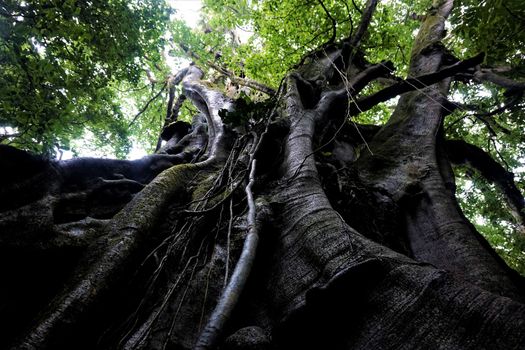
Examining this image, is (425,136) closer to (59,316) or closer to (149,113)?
(59,316)

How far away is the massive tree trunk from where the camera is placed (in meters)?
1.25

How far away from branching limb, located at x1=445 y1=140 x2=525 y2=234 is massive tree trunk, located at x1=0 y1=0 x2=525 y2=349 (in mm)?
1170

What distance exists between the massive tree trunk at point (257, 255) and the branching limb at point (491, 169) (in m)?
1.17

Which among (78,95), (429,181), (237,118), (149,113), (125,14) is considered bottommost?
(429,181)

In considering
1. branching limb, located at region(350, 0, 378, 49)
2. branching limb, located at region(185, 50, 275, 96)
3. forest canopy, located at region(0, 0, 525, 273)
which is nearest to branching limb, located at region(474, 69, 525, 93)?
forest canopy, located at region(0, 0, 525, 273)

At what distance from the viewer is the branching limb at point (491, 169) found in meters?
4.42

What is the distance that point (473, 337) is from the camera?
3.37ft

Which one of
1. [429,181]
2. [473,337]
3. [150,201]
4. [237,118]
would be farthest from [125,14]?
[473,337]

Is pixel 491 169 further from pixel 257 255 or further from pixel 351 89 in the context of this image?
pixel 257 255

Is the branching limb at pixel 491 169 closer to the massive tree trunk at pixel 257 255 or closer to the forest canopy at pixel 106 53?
the forest canopy at pixel 106 53

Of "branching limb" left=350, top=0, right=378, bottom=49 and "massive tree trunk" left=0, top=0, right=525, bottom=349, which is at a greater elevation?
"branching limb" left=350, top=0, right=378, bottom=49

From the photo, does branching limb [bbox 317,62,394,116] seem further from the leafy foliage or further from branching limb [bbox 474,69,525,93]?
the leafy foliage

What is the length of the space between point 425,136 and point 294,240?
2838 mm

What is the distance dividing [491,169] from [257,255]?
431 cm
